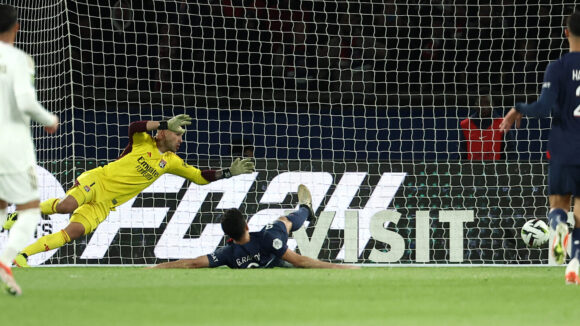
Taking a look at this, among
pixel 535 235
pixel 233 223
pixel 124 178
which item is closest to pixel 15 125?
pixel 233 223

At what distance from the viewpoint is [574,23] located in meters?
7.47

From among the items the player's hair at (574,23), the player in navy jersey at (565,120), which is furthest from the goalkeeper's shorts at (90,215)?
the player's hair at (574,23)

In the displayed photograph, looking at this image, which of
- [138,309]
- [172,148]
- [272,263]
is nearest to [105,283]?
[138,309]

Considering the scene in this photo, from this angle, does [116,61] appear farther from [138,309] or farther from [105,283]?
[138,309]

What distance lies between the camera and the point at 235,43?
15.4m

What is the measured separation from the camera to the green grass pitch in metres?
5.46

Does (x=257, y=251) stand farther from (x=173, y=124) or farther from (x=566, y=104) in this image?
(x=566, y=104)

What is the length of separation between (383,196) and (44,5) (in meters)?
4.95

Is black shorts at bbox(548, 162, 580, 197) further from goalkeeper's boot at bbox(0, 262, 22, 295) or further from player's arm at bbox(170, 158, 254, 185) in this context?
player's arm at bbox(170, 158, 254, 185)

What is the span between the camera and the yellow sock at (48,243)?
1066cm

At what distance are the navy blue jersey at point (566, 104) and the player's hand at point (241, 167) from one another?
4.08 meters

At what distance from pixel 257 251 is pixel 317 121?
14.9 ft

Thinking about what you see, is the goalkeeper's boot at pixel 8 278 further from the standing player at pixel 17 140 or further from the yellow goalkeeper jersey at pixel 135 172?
the yellow goalkeeper jersey at pixel 135 172

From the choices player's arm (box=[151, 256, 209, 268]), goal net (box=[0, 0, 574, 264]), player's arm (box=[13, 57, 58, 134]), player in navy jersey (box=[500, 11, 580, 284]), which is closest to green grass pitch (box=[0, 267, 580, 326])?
player in navy jersey (box=[500, 11, 580, 284])
